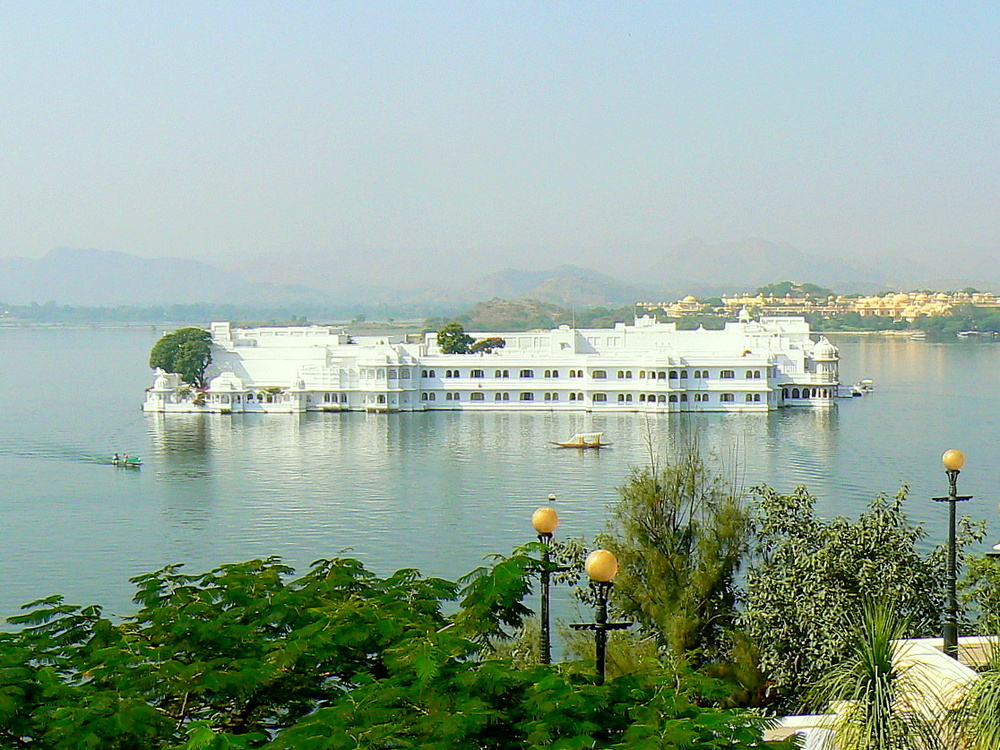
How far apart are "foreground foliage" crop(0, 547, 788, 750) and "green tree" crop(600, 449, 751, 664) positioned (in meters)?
3.22

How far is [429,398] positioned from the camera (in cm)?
3469

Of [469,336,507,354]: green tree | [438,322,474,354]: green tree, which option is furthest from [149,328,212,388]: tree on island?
[469,336,507,354]: green tree

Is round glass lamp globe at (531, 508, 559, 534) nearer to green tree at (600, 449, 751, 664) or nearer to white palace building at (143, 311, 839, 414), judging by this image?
green tree at (600, 449, 751, 664)

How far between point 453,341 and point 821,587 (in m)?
32.1

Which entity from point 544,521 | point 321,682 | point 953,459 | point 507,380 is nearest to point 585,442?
point 507,380

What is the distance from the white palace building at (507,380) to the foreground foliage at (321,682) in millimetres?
27081

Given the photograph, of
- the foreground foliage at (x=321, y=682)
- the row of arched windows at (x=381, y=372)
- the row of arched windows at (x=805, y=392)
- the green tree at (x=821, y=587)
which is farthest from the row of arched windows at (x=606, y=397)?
the foreground foliage at (x=321, y=682)

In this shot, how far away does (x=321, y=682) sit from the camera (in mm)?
5414

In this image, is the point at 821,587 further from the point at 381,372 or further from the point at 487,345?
the point at 487,345

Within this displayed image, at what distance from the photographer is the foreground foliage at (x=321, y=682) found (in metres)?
4.36

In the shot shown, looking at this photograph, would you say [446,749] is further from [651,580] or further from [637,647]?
[651,580]

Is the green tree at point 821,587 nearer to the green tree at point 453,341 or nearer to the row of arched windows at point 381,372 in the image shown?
the row of arched windows at point 381,372

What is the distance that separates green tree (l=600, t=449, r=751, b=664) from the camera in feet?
30.1

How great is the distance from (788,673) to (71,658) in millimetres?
4877
